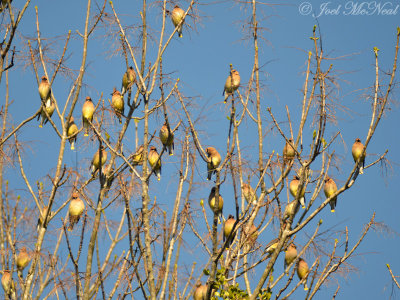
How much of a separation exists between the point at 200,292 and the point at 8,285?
2089mm

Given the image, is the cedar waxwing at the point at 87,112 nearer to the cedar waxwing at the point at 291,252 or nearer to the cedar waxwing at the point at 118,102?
the cedar waxwing at the point at 118,102

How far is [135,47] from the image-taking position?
26.3 feet

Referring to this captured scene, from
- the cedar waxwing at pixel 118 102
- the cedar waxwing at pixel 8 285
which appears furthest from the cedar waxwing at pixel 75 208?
the cedar waxwing at pixel 118 102

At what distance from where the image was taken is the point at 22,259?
6.93 meters

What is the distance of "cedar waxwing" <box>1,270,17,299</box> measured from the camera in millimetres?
6474

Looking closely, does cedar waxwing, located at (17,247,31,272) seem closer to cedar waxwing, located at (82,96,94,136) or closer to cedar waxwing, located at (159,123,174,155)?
cedar waxwing, located at (82,96,94,136)

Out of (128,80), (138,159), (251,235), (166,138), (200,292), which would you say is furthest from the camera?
(128,80)

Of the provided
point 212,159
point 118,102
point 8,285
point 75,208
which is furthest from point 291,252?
point 8,285

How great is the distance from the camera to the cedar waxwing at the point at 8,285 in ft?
21.2

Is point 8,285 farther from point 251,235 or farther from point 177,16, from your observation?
point 177,16

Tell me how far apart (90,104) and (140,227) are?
1978 mm

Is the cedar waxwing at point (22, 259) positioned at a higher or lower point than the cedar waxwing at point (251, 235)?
higher

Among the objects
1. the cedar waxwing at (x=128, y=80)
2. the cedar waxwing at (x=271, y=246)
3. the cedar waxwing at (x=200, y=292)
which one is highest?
the cedar waxwing at (x=128, y=80)

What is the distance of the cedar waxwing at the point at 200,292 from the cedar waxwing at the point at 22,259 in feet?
6.64
